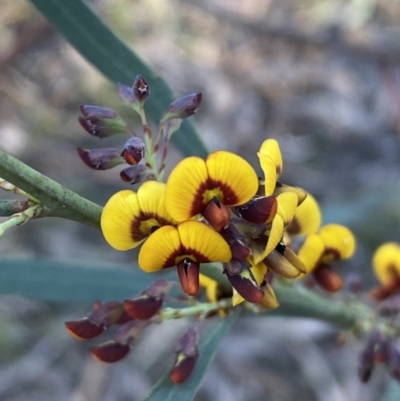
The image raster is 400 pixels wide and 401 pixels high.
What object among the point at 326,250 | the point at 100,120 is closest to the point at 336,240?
the point at 326,250

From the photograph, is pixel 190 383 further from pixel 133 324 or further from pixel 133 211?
pixel 133 211

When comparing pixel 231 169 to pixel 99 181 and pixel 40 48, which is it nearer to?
pixel 99 181

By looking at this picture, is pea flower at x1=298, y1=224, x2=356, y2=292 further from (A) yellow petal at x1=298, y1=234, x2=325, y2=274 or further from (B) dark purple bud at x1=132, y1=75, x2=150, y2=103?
(B) dark purple bud at x1=132, y1=75, x2=150, y2=103

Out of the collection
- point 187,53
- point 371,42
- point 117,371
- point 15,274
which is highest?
point 371,42

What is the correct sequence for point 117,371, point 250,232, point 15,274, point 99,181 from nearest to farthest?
point 250,232 → point 15,274 → point 117,371 → point 99,181

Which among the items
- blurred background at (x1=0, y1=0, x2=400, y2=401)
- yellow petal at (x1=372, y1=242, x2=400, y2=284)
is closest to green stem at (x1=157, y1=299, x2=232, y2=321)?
yellow petal at (x1=372, y1=242, x2=400, y2=284)

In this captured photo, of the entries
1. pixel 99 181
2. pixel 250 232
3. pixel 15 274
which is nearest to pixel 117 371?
pixel 99 181

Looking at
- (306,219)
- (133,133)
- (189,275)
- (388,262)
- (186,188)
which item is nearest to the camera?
(186,188)
